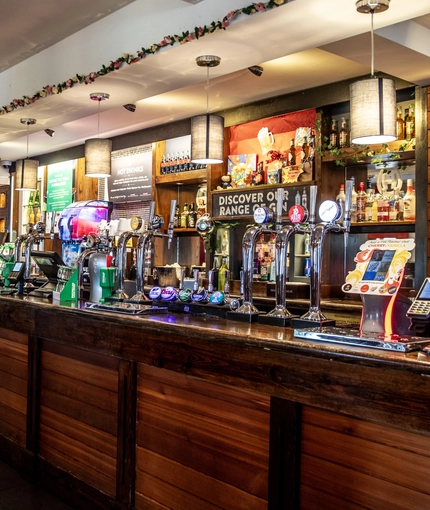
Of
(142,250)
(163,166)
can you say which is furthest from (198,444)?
(163,166)

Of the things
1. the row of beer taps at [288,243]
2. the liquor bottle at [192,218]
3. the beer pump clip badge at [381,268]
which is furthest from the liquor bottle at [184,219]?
the beer pump clip badge at [381,268]

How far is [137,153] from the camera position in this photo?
743 cm

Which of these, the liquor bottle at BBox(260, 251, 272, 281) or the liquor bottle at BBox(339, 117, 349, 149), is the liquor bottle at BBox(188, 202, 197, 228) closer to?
the liquor bottle at BBox(260, 251, 272, 281)

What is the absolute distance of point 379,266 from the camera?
2.23 m

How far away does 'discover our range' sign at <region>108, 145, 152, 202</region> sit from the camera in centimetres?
723

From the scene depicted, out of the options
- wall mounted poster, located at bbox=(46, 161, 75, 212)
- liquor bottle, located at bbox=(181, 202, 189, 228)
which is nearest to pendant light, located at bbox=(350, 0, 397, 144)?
liquor bottle, located at bbox=(181, 202, 189, 228)

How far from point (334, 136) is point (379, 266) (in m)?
3.21

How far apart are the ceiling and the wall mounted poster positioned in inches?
89.0

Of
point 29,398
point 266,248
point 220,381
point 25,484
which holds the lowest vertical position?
point 25,484

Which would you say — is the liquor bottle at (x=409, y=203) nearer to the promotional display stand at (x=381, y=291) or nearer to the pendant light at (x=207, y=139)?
the pendant light at (x=207, y=139)

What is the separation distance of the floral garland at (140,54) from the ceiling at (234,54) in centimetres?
5

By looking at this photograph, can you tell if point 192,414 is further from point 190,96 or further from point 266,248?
point 190,96

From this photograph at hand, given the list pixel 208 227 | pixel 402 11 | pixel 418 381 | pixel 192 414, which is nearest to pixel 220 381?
pixel 192 414

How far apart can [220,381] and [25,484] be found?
1.74 metres
